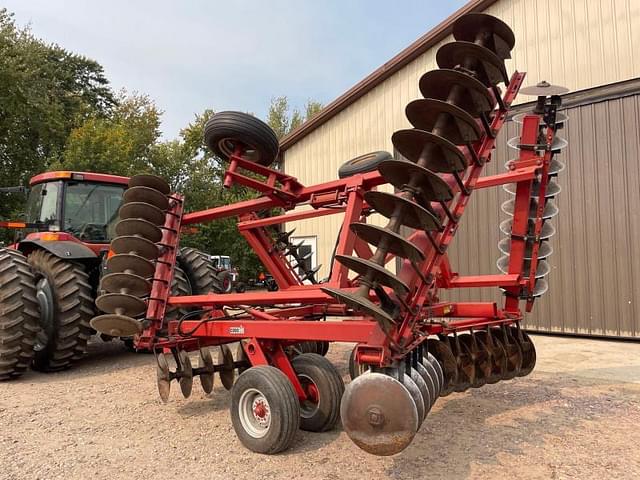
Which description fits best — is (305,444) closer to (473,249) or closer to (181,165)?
(473,249)

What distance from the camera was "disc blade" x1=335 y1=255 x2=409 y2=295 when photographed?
2506mm

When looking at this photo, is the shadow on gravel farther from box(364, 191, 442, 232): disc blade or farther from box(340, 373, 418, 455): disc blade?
box(364, 191, 442, 232): disc blade

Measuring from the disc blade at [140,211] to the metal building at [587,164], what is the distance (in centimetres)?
652

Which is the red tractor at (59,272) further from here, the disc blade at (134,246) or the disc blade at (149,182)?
the disc blade at (134,246)

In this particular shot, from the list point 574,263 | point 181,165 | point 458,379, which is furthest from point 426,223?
point 181,165

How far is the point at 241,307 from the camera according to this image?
166 inches

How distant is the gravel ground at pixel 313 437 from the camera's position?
9.99 ft

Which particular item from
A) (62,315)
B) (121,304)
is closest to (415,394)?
(121,304)

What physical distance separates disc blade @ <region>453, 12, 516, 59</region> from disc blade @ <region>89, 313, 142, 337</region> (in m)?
3.34

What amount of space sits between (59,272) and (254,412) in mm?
3475

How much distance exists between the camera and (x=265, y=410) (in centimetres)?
339

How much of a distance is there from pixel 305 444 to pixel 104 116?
29941 millimetres

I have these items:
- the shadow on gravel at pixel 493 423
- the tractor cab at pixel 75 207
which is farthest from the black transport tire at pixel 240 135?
the tractor cab at pixel 75 207

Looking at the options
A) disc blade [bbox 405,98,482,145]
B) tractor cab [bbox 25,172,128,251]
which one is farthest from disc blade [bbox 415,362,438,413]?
tractor cab [bbox 25,172,128,251]
